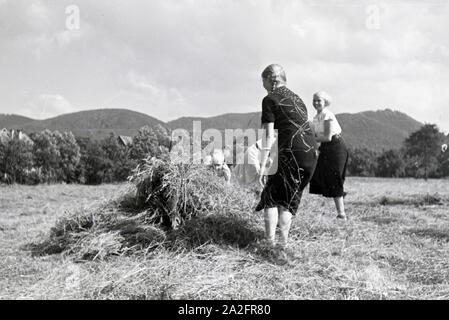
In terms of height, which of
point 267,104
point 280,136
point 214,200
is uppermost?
point 267,104

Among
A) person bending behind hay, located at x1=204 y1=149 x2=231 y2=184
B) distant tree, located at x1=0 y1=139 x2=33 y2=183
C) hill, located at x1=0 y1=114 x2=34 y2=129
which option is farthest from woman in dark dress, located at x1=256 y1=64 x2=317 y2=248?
hill, located at x1=0 y1=114 x2=34 y2=129

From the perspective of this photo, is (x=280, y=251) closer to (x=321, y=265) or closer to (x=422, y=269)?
(x=321, y=265)

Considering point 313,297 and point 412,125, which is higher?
point 412,125

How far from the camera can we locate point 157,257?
12.9ft

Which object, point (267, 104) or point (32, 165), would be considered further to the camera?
point (32, 165)

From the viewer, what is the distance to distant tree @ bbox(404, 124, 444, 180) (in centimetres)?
2367

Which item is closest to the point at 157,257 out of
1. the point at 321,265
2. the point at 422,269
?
the point at 321,265

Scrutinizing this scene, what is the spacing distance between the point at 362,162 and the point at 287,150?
68.4 ft

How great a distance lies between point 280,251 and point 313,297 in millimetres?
852

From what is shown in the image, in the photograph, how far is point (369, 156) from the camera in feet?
79.1
